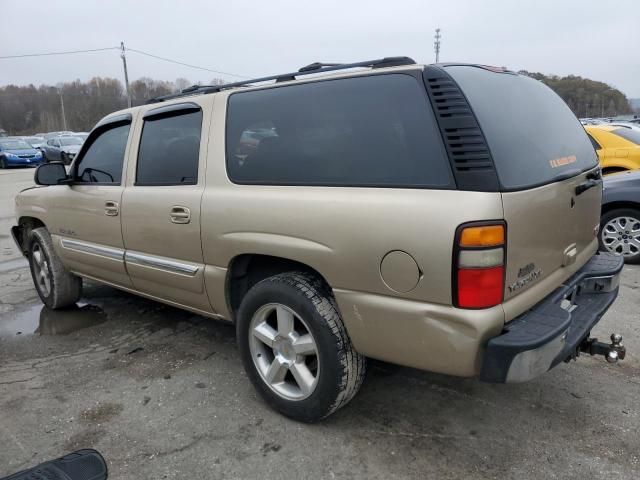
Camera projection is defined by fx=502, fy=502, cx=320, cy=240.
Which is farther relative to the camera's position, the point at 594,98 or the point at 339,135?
the point at 594,98

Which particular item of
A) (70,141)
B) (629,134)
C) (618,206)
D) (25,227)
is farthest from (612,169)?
(70,141)

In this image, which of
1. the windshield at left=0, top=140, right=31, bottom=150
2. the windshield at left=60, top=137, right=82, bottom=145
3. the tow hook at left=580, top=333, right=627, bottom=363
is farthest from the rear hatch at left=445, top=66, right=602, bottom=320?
the windshield at left=60, top=137, right=82, bottom=145

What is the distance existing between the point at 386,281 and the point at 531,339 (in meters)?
0.64

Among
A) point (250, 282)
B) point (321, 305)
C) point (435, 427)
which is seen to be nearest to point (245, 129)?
point (250, 282)

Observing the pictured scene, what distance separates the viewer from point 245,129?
2.93 metres

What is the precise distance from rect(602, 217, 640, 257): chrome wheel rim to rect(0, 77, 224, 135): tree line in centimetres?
6427

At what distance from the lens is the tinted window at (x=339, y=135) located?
2205 millimetres

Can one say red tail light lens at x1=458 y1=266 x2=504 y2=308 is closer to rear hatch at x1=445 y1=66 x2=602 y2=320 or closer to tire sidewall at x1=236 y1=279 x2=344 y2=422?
rear hatch at x1=445 y1=66 x2=602 y2=320

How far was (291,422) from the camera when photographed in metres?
2.78

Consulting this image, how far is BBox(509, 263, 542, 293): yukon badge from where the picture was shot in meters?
2.19

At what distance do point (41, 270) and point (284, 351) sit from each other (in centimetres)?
323

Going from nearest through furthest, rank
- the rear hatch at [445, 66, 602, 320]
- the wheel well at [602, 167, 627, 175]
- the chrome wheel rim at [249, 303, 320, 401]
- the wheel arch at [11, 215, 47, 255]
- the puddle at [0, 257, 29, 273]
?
the rear hatch at [445, 66, 602, 320] < the chrome wheel rim at [249, 303, 320, 401] < the wheel arch at [11, 215, 47, 255] < the puddle at [0, 257, 29, 273] < the wheel well at [602, 167, 627, 175]

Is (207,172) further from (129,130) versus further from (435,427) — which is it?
(435,427)

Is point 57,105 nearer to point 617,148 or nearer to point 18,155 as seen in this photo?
point 18,155
